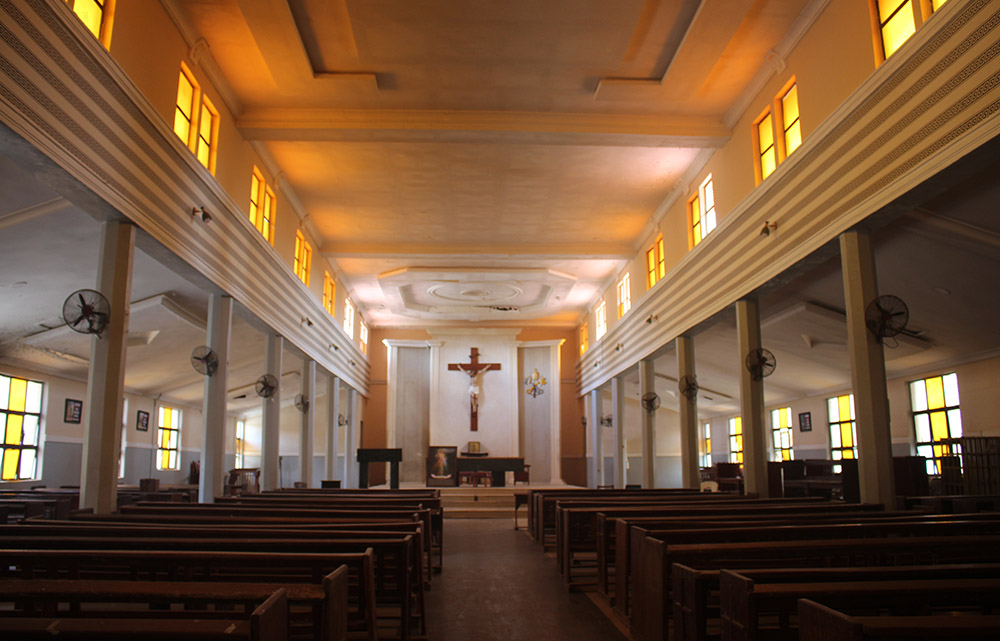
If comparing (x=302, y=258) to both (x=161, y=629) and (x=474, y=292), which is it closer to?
(x=474, y=292)

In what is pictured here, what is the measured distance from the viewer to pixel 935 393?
46.0 feet

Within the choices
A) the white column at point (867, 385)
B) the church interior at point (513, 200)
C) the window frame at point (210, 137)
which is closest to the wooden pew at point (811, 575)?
the church interior at point (513, 200)

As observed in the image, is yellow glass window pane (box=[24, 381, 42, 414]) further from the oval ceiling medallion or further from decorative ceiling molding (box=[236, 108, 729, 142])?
the oval ceiling medallion

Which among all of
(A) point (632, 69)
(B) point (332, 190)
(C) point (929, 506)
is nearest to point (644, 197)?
(A) point (632, 69)

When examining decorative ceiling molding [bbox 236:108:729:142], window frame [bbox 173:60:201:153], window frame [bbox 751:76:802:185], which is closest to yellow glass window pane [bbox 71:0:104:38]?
window frame [bbox 173:60:201:153]

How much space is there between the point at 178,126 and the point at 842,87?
8.03 m

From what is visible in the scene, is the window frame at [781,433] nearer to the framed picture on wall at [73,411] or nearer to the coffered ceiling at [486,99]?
the coffered ceiling at [486,99]

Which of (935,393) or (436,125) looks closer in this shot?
(436,125)

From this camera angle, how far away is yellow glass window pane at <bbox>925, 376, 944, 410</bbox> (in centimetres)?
1385

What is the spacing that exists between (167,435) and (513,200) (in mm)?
12028

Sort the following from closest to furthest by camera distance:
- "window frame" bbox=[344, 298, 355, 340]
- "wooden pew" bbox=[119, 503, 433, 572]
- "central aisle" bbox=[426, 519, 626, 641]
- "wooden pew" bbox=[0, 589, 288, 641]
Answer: "wooden pew" bbox=[0, 589, 288, 641], "central aisle" bbox=[426, 519, 626, 641], "wooden pew" bbox=[119, 503, 433, 572], "window frame" bbox=[344, 298, 355, 340]

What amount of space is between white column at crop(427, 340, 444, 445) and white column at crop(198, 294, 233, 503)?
49.6 feet

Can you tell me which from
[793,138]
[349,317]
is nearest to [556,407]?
[349,317]

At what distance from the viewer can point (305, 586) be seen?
10.4 feet
